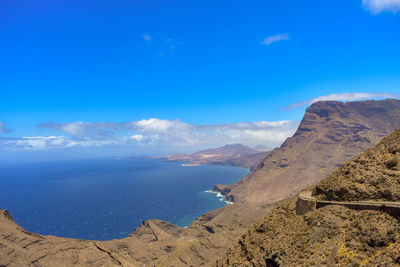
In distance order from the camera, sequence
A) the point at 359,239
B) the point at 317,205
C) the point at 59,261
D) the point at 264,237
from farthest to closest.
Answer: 1. the point at 59,261
2. the point at 264,237
3. the point at 317,205
4. the point at 359,239

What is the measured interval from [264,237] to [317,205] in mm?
8557

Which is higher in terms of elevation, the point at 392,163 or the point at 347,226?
the point at 392,163

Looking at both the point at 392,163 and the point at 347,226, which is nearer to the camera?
the point at 347,226

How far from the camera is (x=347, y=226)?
23.2 meters

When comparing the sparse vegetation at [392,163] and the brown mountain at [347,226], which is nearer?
the brown mountain at [347,226]

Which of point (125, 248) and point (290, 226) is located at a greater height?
point (290, 226)

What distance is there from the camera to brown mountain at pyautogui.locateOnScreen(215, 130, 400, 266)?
20.5 metres

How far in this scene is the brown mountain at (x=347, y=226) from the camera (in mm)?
20469

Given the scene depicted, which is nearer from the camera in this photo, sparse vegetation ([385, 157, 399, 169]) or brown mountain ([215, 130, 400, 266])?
brown mountain ([215, 130, 400, 266])

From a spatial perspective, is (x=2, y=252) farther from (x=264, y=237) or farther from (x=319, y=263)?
(x=319, y=263)

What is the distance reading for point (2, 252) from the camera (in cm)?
5931

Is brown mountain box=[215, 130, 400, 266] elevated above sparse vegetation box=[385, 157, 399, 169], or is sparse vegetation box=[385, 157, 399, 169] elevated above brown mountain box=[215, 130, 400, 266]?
sparse vegetation box=[385, 157, 399, 169]

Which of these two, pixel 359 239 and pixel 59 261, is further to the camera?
pixel 59 261

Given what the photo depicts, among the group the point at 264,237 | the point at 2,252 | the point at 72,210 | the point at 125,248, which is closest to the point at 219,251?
the point at 125,248
